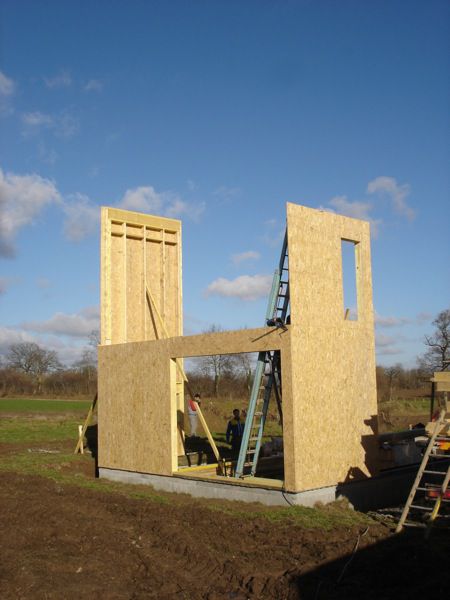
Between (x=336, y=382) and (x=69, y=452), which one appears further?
(x=69, y=452)

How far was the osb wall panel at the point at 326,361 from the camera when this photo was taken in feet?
33.5

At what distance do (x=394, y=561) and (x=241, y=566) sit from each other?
5.76 feet

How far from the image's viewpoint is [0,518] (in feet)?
32.7

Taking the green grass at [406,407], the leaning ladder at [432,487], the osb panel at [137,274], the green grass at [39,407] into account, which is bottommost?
the green grass at [39,407]

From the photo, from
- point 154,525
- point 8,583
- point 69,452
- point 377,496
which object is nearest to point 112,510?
point 154,525

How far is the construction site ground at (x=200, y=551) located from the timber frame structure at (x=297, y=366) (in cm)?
108

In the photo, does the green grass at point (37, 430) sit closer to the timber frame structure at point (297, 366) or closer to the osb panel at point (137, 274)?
the osb panel at point (137, 274)

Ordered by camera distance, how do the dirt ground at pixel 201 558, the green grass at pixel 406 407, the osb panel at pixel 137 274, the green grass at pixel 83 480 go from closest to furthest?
the dirt ground at pixel 201 558, the green grass at pixel 83 480, the osb panel at pixel 137 274, the green grass at pixel 406 407

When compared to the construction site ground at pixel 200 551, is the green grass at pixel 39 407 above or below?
below

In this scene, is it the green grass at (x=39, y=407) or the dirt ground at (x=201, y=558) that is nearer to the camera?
the dirt ground at (x=201, y=558)

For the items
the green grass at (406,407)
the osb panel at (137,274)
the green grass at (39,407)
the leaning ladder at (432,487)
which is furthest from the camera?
the green grass at (39,407)

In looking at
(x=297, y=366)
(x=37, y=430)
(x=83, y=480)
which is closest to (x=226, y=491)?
(x=297, y=366)

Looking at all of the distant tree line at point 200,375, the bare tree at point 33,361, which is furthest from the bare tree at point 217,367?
the bare tree at point 33,361

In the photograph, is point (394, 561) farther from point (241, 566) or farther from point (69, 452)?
point (69, 452)
